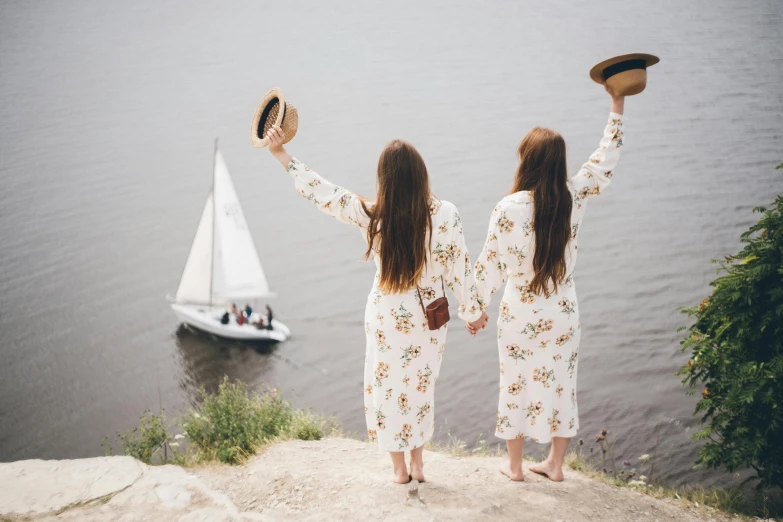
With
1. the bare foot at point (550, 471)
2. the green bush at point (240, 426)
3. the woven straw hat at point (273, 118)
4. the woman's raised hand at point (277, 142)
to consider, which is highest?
the woven straw hat at point (273, 118)

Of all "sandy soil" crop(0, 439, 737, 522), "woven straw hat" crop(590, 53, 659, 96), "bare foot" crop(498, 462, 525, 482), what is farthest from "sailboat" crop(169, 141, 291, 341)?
"woven straw hat" crop(590, 53, 659, 96)

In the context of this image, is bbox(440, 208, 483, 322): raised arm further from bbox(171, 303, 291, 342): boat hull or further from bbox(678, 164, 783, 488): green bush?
bbox(171, 303, 291, 342): boat hull

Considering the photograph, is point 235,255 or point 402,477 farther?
point 235,255

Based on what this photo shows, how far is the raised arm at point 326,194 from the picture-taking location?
3.57 m

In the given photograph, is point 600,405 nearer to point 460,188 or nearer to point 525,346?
point 525,346

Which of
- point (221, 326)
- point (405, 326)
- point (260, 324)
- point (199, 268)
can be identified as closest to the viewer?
point (405, 326)

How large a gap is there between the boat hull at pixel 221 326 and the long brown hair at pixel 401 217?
1422 centimetres

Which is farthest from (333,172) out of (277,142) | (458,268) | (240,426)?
(458,268)

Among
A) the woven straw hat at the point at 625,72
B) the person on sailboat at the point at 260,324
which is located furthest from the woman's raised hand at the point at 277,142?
the person on sailboat at the point at 260,324

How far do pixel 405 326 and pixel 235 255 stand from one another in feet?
52.6

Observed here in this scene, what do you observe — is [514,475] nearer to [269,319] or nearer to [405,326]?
[405,326]

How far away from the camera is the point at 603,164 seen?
3777 millimetres

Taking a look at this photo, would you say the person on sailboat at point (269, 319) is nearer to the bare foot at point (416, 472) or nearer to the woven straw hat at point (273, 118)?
the bare foot at point (416, 472)

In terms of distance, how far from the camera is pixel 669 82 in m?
28.2
